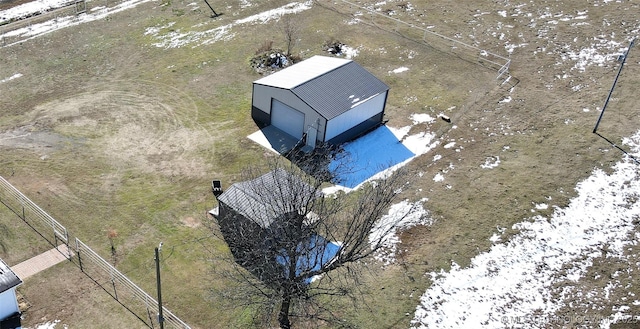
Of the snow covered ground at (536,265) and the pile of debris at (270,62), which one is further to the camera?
the pile of debris at (270,62)

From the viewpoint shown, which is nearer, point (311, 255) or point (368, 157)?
point (311, 255)

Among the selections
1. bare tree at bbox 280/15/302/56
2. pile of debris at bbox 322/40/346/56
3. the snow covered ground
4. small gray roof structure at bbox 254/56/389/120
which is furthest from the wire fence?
pile of debris at bbox 322/40/346/56

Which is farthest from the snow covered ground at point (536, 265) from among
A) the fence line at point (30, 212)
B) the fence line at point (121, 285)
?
the fence line at point (30, 212)

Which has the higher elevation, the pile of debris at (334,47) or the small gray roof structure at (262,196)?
the small gray roof structure at (262,196)

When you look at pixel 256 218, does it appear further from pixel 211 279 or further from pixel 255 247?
pixel 211 279

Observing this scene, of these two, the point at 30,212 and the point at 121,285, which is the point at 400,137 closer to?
the point at 121,285

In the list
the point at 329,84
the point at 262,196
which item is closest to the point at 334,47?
the point at 329,84

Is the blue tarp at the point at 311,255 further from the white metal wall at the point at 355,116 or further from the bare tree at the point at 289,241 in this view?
the white metal wall at the point at 355,116

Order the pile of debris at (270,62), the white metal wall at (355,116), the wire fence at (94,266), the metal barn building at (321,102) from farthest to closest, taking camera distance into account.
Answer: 1. the pile of debris at (270,62)
2. the white metal wall at (355,116)
3. the metal barn building at (321,102)
4. the wire fence at (94,266)
